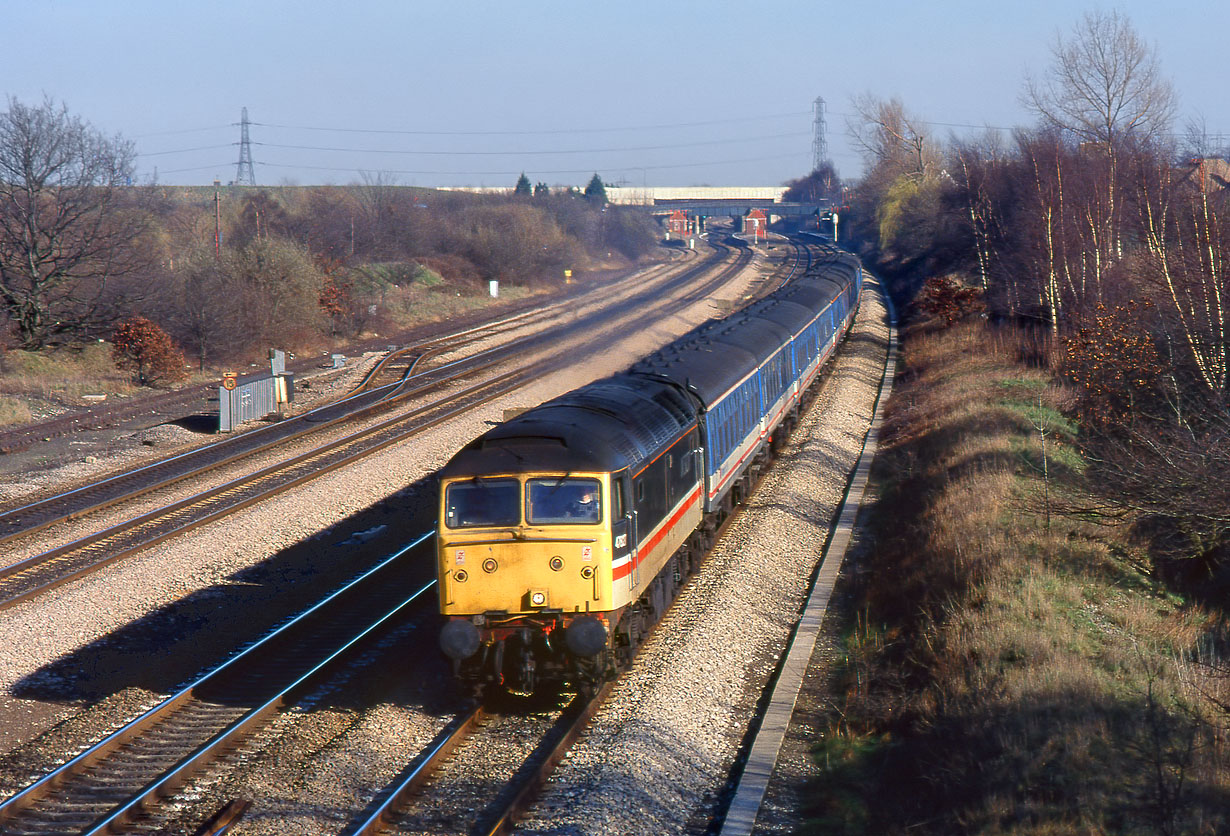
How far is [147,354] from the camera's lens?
3403 centimetres

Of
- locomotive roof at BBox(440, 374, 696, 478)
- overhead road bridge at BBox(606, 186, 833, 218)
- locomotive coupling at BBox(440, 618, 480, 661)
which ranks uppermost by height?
overhead road bridge at BBox(606, 186, 833, 218)

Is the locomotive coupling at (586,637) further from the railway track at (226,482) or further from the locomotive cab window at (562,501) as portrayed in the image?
the railway track at (226,482)

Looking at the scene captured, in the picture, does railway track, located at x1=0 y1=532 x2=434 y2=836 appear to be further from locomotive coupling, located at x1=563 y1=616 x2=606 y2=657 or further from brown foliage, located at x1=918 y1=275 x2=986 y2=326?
brown foliage, located at x1=918 y1=275 x2=986 y2=326

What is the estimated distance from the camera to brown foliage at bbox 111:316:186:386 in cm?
3412

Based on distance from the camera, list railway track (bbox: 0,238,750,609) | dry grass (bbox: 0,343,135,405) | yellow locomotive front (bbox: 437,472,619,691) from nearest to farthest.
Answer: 1. yellow locomotive front (bbox: 437,472,619,691)
2. railway track (bbox: 0,238,750,609)
3. dry grass (bbox: 0,343,135,405)

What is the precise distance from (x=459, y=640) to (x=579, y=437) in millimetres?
2388

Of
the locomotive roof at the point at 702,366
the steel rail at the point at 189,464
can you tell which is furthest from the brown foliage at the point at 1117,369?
the steel rail at the point at 189,464

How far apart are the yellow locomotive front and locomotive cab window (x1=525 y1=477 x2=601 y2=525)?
1 centimetres

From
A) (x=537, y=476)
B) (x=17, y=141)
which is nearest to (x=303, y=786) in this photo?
(x=537, y=476)

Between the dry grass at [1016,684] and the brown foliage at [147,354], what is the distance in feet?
79.1

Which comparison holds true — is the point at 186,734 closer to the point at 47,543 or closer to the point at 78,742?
the point at 78,742

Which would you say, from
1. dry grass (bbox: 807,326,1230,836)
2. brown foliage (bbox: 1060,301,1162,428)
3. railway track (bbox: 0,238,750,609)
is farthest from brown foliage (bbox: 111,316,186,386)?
brown foliage (bbox: 1060,301,1162,428)

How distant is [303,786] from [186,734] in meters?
1.95

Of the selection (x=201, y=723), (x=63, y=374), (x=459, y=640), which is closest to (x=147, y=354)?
(x=63, y=374)
